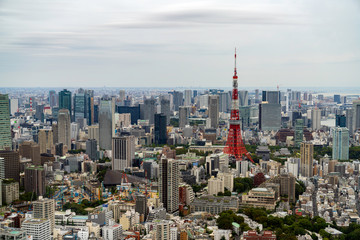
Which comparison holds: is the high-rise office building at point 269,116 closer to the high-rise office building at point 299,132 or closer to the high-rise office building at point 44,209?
→ the high-rise office building at point 299,132

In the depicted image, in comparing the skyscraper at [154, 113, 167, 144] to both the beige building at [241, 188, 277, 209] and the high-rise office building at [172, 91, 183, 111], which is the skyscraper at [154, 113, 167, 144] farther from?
the beige building at [241, 188, 277, 209]

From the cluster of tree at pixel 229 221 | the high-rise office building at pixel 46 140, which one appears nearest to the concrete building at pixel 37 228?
the cluster of tree at pixel 229 221

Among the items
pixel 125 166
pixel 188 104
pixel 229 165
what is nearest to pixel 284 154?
pixel 229 165

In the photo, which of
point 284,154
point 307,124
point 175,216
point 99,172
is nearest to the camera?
point 175,216

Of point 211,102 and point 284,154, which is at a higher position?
point 211,102

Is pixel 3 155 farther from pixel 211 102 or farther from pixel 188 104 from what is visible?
pixel 188 104

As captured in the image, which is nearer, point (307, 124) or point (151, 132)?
point (151, 132)
